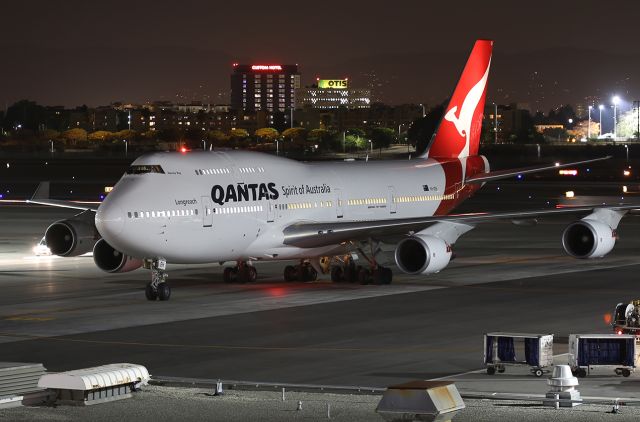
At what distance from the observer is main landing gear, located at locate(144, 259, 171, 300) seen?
121 feet

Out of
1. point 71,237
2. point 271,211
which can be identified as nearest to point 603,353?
point 271,211

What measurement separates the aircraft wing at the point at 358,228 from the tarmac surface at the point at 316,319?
1.53 meters

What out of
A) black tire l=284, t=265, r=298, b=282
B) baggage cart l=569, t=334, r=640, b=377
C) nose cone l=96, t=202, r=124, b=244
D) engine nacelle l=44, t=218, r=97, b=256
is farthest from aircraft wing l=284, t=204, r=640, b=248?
baggage cart l=569, t=334, r=640, b=377

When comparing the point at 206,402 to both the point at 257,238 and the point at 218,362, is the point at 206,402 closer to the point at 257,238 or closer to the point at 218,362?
the point at 218,362

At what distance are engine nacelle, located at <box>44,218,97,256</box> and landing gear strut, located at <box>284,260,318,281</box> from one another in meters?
6.51

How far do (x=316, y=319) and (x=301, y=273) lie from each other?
29.7ft

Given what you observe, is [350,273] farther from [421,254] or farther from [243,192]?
[243,192]

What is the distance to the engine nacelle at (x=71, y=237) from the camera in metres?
41.5

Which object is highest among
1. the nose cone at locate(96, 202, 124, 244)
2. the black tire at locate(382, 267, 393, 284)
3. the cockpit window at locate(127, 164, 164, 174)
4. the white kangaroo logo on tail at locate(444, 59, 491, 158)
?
the white kangaroo logo on tail at locate(444, 59, 491, 158)

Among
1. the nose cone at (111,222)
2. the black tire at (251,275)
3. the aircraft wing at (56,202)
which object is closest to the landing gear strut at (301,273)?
the black tire at (251,275)

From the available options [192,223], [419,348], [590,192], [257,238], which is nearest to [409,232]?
[257,238]

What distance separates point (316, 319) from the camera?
33125 millimetres

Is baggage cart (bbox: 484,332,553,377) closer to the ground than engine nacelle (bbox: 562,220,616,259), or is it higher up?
closer to the ground

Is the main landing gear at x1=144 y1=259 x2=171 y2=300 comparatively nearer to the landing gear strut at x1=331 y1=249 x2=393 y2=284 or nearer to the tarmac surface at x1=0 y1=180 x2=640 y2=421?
the tarmac surface at x1=0 y1=180 x2=640 y2=421
